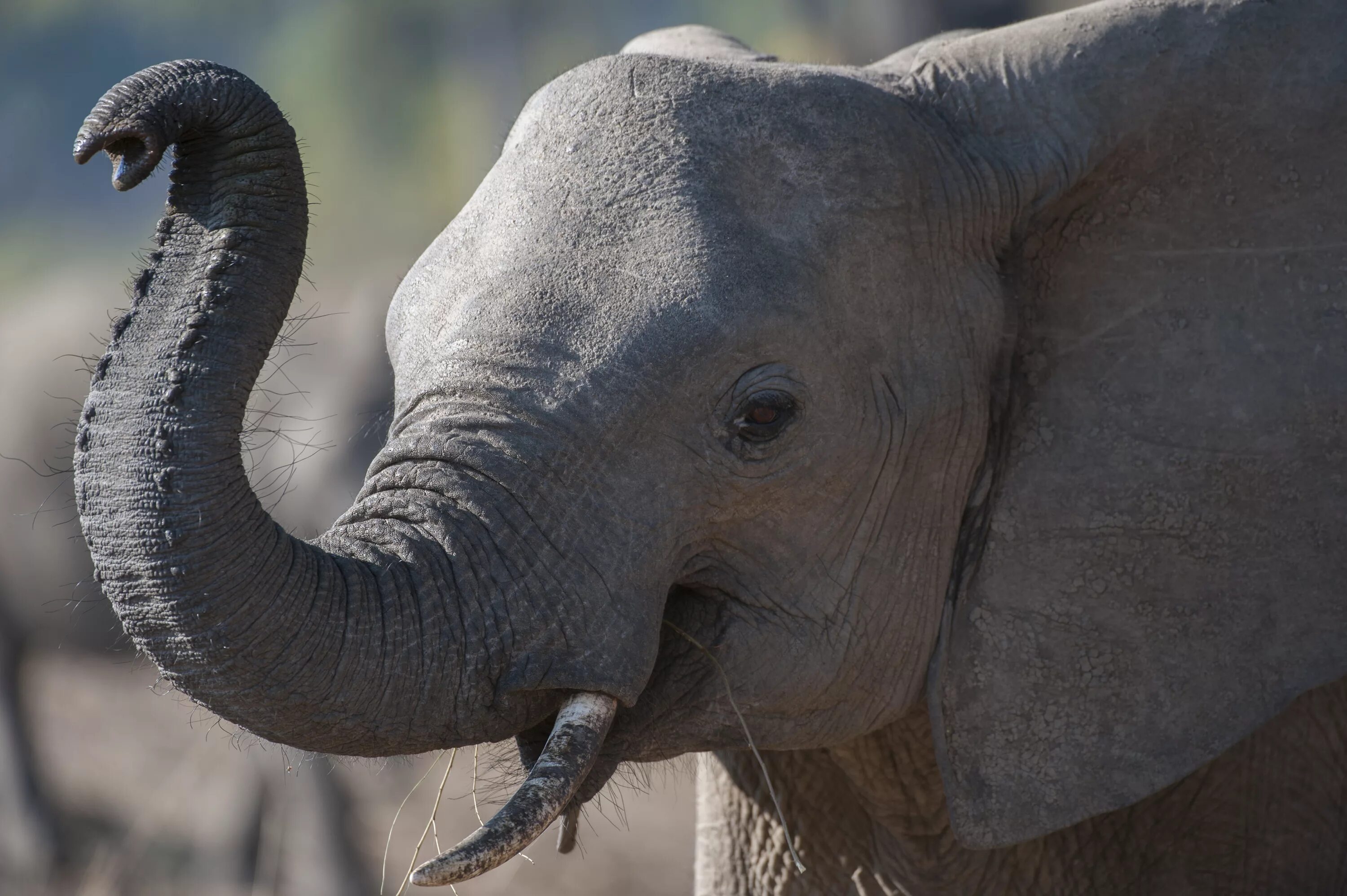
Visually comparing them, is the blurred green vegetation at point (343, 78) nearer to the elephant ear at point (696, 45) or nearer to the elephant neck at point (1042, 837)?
the elephant ear at point (696, 45)

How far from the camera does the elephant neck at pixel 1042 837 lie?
103 inches

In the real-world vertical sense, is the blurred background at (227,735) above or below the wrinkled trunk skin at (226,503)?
below

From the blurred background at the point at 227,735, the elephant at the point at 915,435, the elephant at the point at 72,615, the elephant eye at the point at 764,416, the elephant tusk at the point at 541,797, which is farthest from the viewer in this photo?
the elephant at the point at 72,615

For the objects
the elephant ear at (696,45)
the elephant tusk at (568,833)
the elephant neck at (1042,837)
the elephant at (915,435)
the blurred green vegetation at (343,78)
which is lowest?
the blurred green vegetation at (343,78)

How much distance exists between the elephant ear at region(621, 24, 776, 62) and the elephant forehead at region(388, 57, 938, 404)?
33cm

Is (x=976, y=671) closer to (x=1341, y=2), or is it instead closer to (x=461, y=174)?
(x=1341, y=2)

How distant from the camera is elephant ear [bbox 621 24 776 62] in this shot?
286 centimetres

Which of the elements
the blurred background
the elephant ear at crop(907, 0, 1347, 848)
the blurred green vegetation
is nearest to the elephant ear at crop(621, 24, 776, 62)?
the blurred background

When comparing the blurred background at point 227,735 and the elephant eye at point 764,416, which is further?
the blurred background at point 227,735

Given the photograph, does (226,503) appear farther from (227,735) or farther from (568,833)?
(227,735)

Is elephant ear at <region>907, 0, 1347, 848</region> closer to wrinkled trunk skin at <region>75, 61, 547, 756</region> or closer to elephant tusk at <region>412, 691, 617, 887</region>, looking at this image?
elephant tusk at <region>412, 691, 617, 887</region>

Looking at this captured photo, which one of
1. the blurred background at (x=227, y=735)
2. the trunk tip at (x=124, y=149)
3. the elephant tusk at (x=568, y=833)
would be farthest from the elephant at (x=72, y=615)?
the trunk tip at (x=124, y=149)

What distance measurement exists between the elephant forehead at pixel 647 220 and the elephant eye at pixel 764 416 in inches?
3.8

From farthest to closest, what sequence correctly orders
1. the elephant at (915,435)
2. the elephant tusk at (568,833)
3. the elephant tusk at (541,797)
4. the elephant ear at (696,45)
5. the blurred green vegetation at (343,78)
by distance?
1. the blurred green vegetation at (343,78)
2. the elephant ear at (696,45)
3. the elephant tusk at (568,833)
4. the elephant at (915,435)
5. the elephant tusk at (541,797)
